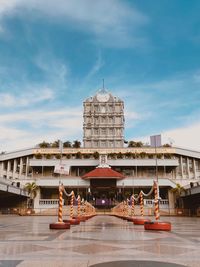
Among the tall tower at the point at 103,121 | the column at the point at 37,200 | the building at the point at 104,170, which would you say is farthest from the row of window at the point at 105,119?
the column at the point at 37,200

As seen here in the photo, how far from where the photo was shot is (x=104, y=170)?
5550 cm

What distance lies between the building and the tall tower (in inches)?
1024

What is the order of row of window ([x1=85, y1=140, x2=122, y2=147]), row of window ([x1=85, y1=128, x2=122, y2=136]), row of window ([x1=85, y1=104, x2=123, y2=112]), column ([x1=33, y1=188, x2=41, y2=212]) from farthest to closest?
row of window ([x1=85, y1=104, x2=123, y2=112]), row of window ([x1=85, y1=128, x2=122, y2=136]), row of window ([x1=85, y1=140, x2=122, y2=147]), column ([x1=33, y1=188, x2=41, y2=212])

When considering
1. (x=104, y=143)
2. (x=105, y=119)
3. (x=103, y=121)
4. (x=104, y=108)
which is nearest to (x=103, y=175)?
(x=104, y=143)

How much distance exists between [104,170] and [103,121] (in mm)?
40091

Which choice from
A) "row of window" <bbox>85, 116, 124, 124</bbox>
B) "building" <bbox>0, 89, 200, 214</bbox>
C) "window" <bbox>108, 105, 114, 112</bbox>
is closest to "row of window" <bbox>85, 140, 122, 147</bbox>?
"row of window" <bbox>85, 116, 124, 124</bbox>

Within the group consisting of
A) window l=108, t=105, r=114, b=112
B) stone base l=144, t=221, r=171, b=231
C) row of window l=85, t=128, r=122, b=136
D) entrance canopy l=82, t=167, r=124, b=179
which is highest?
window l=108, t=105, r=114, b=112

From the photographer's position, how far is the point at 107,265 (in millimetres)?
4801

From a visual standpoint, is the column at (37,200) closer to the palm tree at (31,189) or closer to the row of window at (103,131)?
the palm tree at (31,189)

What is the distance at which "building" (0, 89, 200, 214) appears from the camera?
5416cm

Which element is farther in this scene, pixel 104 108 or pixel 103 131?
pixel 104 108

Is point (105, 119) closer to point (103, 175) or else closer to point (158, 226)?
point (103, 175)

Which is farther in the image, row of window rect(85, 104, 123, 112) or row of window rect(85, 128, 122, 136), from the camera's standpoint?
row of window rect(85, 104, 123, 112)

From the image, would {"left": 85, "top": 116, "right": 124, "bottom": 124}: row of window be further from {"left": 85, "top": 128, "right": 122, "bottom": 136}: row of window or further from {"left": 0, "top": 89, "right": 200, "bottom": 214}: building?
{"left": 0, "top": 89, "right": 200, "bottom": 214}: building
